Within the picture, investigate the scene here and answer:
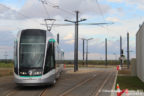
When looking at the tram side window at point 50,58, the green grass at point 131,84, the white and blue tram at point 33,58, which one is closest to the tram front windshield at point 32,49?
the white and blue tram at point 33,58

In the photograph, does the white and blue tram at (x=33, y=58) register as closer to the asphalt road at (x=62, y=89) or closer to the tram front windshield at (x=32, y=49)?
the tram front windshield at (x=32, y=49)

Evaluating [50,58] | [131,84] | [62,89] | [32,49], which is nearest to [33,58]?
[32,49]

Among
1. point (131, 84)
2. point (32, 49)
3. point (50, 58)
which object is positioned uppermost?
point (32, 49)

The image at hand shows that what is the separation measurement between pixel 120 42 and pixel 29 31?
5656 cm

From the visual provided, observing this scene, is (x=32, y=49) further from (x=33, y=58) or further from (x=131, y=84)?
(x=131, y=84)

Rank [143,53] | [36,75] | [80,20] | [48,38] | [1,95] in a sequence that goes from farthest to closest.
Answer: [80,20] < [143,53] < [48,38] < [36,75] < [1,95]

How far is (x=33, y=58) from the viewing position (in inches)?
637

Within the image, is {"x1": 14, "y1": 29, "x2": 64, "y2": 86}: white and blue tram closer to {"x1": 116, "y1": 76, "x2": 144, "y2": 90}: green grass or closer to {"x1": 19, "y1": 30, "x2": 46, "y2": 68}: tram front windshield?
{"x1": 19, "y1": 30, "x2": 46, "y2": 68}: tram front windshield

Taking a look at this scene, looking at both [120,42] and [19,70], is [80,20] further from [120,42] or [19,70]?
[120,42]

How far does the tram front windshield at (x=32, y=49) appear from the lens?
16.1 m

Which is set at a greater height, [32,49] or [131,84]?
[32,49]

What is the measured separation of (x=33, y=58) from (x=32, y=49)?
22.6 inches

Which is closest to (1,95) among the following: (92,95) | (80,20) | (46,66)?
(46,66)

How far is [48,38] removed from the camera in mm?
17000
